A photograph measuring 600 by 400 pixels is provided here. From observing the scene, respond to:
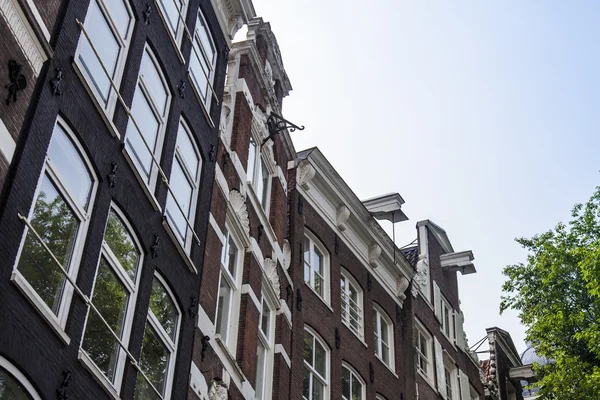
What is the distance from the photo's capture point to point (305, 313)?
20.7m

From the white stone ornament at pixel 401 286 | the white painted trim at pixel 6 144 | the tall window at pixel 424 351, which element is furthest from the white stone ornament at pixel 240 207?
the tall window at pixel 424 351

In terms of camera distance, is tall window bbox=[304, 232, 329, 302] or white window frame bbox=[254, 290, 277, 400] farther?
tall window bbox=[304, 232, 329, 302]

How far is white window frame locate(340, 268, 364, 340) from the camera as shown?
23281 millimetres

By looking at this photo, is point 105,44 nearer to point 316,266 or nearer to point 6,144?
point 6,144

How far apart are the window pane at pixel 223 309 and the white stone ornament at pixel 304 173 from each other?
268 inches

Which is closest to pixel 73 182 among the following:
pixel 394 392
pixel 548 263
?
pixel 394 392

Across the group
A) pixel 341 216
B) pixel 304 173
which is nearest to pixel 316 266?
pixel 341 216

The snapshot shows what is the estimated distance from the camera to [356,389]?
Result: 22.4 metres

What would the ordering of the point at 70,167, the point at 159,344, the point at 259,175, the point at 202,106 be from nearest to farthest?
1. the point at 70,167
2. the point at 159,344
3. the point at 202,106
4. the point at 259,175

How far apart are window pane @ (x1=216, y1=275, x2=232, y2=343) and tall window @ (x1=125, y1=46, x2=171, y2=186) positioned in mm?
3552

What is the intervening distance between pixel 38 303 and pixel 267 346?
→ 30.3ft

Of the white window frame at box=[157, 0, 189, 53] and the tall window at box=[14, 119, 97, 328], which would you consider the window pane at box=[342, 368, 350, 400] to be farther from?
the tall window at box=[14, 119, 97, 328]

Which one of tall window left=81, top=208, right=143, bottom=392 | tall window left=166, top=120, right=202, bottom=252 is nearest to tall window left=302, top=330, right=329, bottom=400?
tall window left=166, top=120, right=202, bottom=252

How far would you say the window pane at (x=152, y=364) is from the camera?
38.9ft
